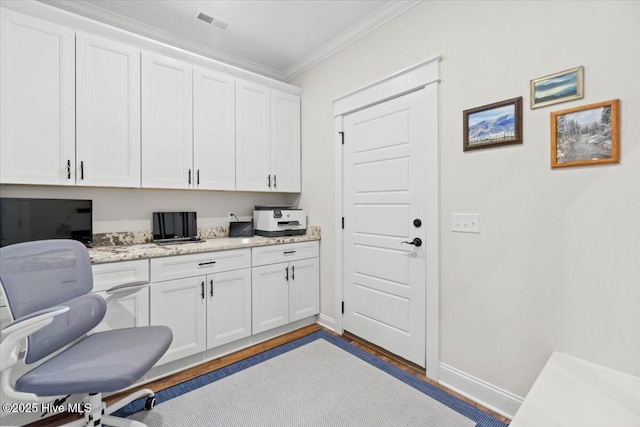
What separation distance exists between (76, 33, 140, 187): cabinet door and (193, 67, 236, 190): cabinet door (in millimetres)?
458

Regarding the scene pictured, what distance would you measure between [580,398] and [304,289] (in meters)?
2.17

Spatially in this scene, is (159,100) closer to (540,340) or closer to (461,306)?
(461,306)

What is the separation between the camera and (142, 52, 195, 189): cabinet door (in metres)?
2.35

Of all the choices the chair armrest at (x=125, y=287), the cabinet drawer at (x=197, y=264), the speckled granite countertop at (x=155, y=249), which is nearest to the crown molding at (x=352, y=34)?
the speckled granite countertop at (x=155, y=249)

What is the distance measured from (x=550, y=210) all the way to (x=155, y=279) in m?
2.55

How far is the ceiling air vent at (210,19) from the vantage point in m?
2.42

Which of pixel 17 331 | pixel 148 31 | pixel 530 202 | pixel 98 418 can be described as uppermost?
pixel 148 31

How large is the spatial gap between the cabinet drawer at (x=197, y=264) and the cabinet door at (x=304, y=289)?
1.83 feet

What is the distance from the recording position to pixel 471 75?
6.27 ft

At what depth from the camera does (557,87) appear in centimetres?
156

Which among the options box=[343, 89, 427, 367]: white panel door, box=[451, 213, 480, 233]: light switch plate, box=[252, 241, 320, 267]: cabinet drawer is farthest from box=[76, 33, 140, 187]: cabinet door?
box=[451, 213, 480, 233]: light switch plate

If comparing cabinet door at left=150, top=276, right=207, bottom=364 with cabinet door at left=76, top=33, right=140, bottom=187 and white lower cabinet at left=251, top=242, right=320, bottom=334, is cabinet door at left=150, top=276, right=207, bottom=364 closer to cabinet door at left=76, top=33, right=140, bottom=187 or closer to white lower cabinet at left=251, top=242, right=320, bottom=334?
white lower cabinet at left=251, top=242, right=320, bottom=334

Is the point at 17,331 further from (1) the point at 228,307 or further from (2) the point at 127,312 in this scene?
(1) the point at 228,307

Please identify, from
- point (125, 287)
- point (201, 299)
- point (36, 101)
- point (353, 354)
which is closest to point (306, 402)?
point (353, 354)
